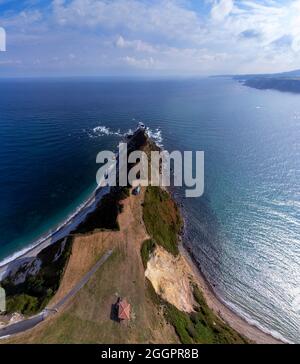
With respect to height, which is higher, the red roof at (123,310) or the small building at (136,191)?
the small building at (136,191)

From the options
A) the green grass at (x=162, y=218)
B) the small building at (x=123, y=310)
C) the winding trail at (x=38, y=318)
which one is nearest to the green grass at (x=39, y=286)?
the winding trail at (x=38, y=318)

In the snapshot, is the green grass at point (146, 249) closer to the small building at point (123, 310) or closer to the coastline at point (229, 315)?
the small building at point (123, 310)

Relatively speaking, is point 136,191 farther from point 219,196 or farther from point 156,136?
point 156,136

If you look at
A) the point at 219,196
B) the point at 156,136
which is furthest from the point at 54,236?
the point at 156,136

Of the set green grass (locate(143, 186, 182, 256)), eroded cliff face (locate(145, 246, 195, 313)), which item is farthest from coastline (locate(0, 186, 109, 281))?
eroded cliff face (locate(145, 246, 195, 313))

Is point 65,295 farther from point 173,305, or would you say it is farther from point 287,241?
point 287,241
